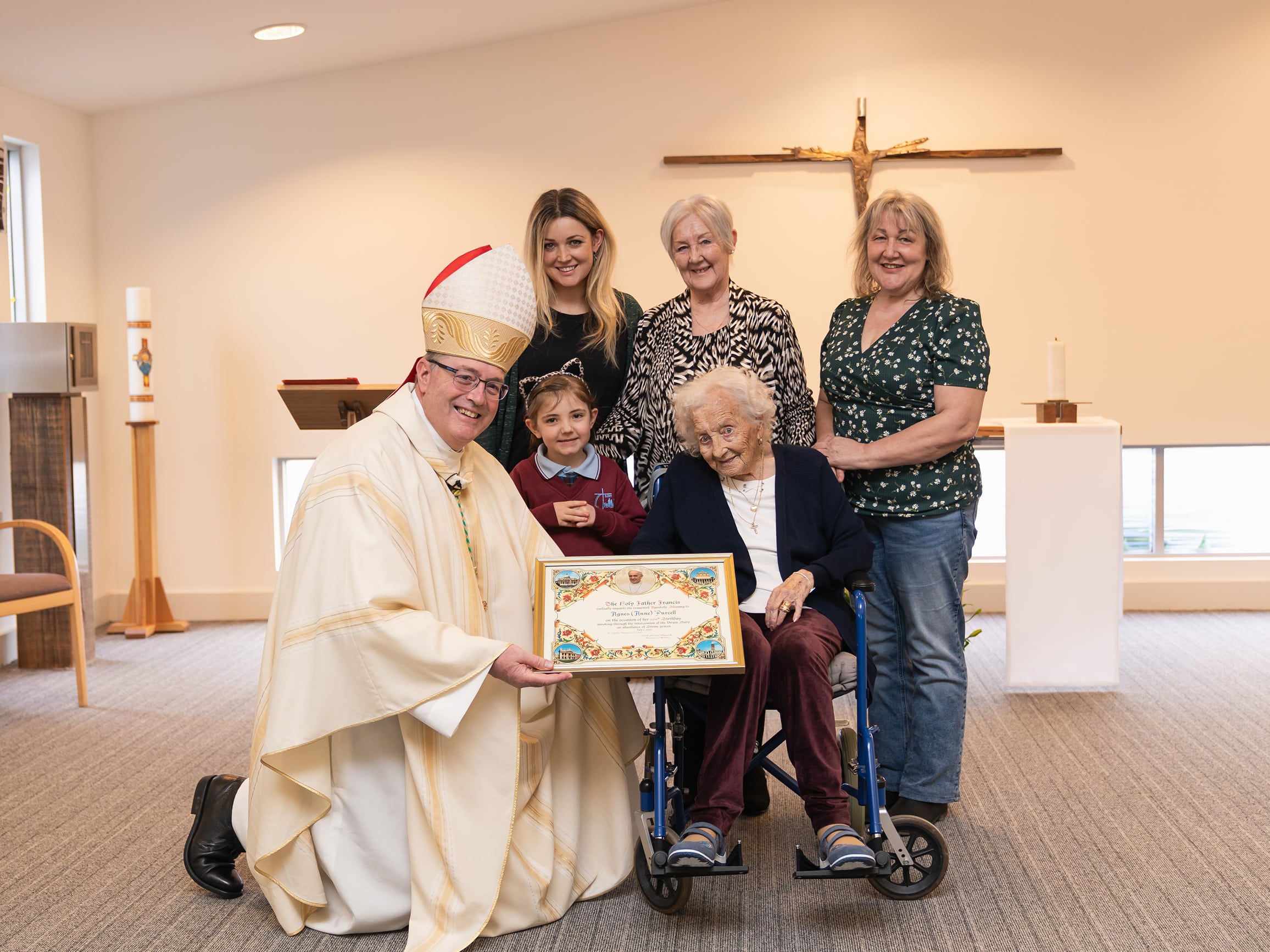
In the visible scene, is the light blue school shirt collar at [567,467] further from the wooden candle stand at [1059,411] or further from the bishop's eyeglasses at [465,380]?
the wooden candle stand at [1059,411]

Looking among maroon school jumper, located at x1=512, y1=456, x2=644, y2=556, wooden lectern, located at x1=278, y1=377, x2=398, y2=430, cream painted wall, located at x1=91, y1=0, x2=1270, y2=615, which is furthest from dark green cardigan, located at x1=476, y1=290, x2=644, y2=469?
cream painted wall, located at x1=91, y1=0, x2=1270, y2=615

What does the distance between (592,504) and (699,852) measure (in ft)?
3.57

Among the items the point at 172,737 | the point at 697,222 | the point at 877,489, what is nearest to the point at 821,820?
the point at 877,489

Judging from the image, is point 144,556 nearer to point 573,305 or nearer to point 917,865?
point 573,305

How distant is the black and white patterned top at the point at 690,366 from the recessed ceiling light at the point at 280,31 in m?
2.87

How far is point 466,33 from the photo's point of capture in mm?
5688

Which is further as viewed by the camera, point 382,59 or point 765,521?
point 382,59

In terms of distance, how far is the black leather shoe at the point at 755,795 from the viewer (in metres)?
3.19

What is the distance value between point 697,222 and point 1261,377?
4201mm

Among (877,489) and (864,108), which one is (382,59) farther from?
(877,489)

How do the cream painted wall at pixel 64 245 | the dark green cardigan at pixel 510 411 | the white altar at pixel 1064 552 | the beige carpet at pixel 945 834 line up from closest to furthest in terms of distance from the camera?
1. the beige carpet at pixel 945 834
2. the dark green cardigan at pixel 510 411
3. the white altar at pixel 1064 552
4. the cream painted wall at pixel 64 245

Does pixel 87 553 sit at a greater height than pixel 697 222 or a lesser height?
lesser

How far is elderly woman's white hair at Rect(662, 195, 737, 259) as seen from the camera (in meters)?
2.95

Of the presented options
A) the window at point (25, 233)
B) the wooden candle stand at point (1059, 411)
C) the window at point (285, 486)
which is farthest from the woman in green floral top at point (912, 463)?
the window at point (25, 233)
